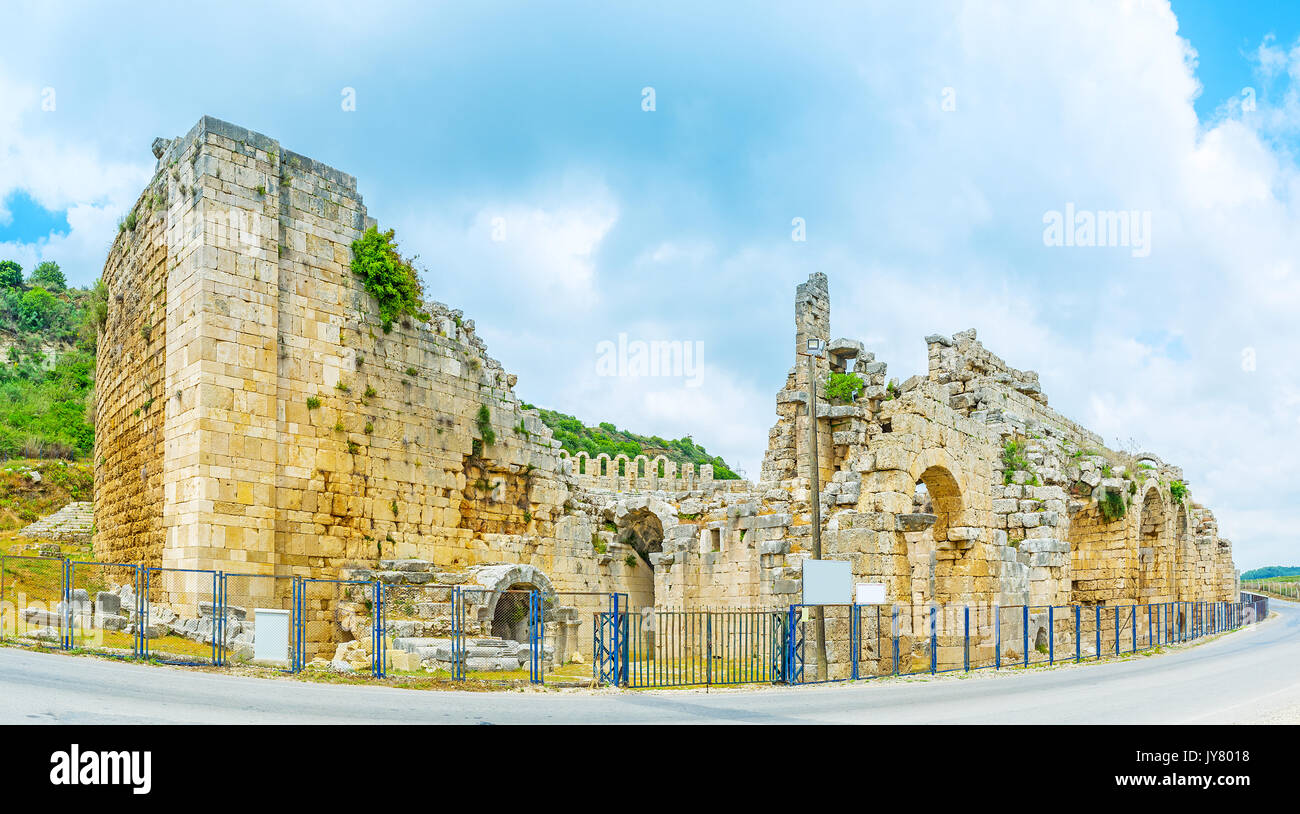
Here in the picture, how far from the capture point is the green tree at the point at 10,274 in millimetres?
47375

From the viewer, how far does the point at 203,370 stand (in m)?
15.4

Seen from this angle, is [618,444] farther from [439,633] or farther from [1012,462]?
[439,633]

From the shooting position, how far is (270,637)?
537 inches

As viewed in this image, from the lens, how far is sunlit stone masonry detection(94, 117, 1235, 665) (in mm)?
15898

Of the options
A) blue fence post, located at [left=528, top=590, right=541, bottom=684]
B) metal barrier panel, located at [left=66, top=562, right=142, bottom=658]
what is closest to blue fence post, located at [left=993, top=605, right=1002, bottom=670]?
blue fence post, located at [left=528, top=590, right=541, bottom=684]

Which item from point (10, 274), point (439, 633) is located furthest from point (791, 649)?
point (10, 274)

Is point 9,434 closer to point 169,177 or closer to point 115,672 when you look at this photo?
point 169,177

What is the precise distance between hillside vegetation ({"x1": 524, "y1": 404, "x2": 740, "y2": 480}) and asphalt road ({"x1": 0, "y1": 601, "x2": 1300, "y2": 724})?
48592 mm

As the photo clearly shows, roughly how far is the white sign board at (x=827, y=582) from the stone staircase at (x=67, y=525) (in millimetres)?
17426

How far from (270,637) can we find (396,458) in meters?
5.15

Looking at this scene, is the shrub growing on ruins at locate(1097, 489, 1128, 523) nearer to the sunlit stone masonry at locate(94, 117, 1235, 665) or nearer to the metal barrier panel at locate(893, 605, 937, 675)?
the sunlit stone masonry at locate(94, 117, 1235, 665)
